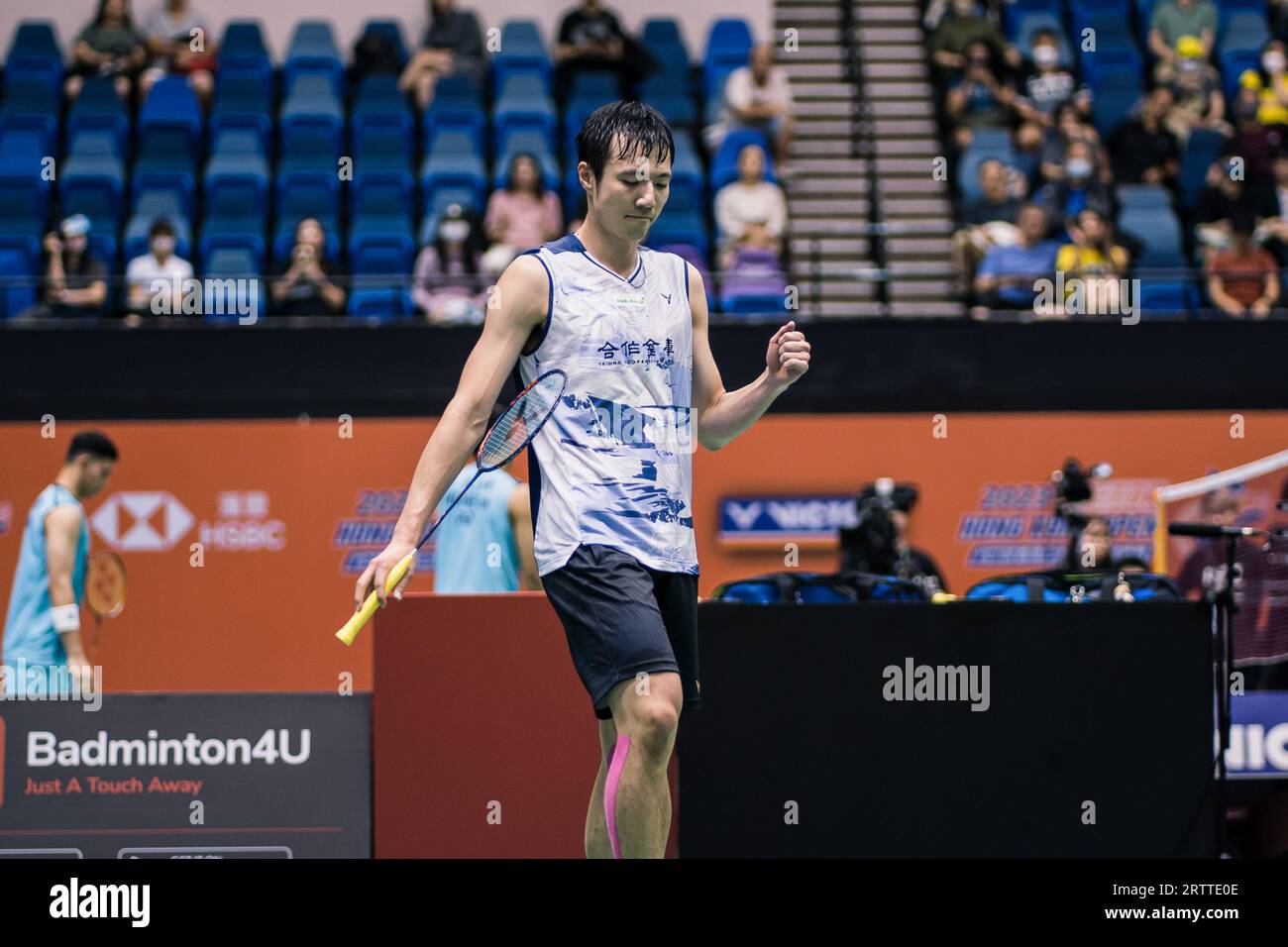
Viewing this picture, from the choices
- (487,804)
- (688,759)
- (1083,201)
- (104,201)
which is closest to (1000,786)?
(688,759)

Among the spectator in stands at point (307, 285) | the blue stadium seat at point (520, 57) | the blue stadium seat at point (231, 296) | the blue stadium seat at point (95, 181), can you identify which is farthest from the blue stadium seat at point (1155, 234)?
the blue stadium seat at point (95, 181)

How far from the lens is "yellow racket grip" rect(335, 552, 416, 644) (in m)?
3.88

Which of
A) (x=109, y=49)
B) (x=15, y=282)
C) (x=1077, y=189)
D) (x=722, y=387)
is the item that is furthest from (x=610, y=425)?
(x=109, y=49)

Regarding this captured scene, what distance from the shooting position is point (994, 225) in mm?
11852

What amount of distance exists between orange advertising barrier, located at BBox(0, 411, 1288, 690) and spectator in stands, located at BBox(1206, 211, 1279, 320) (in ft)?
2.63

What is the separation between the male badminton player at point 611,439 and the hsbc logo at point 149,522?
23.1ft

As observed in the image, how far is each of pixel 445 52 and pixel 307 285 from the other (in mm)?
3237

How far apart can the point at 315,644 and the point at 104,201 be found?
371 centimetres

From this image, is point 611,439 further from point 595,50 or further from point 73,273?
point 595,50

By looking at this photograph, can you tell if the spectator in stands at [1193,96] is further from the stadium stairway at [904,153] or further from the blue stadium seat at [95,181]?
the blue stadium seat at [95,181]

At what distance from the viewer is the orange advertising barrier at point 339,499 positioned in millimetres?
10969

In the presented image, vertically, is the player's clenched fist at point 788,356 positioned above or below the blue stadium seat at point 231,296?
below

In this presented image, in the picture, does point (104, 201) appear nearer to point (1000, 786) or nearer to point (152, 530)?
point (152, 530)
